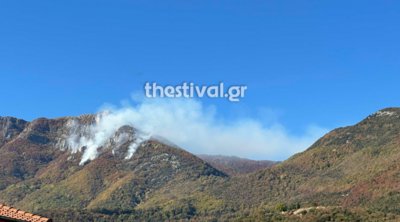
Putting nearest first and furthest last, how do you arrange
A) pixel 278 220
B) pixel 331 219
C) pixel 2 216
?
1. pixel 2 216
2. pixel 331 219
3. pixel 278 220

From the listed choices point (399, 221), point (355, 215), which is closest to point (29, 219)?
point (399, 221)

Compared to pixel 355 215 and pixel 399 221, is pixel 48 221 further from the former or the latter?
pixel 355 215

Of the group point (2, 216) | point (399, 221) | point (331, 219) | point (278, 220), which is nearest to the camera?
point (2, 216)

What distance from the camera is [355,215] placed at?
7219 inches

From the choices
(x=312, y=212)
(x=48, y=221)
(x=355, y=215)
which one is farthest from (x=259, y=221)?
(x=48, y=221)

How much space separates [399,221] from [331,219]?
875 inches

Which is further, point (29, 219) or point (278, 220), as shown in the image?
point (278, 220)

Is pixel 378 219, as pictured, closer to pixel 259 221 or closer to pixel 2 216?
pixel 259 221

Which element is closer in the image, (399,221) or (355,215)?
(399,221)

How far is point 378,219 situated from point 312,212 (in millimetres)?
27997

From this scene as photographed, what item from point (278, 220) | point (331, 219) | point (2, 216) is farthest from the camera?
point (278, 220)

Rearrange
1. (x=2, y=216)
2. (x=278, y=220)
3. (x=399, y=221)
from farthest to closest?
(x=278, y=220)
(x=399, y=221)
(x=2, y=216)

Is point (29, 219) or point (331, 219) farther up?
point (331, 219)

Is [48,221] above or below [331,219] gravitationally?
below
